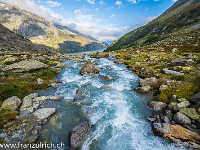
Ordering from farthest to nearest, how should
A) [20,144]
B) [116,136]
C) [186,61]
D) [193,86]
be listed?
[186,61]
[193,86]
[116,136]
[20,144]

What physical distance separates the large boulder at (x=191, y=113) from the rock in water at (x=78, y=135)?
10498 millimetres

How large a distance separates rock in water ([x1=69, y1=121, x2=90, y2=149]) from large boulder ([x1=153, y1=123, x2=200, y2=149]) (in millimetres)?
7085

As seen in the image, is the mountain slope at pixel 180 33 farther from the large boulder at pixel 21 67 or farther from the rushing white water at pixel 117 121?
the large boulder at pixel 21 67

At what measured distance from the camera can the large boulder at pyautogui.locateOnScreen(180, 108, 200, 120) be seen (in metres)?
9.02

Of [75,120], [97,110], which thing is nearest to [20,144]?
[75,120]

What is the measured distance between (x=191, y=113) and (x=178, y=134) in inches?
121

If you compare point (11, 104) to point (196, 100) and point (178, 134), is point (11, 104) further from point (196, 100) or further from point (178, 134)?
point (196, 100)

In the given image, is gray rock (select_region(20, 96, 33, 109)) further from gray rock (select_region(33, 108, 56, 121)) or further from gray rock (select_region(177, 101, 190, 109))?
gray rock (select_region(177, 101, 190, 109))

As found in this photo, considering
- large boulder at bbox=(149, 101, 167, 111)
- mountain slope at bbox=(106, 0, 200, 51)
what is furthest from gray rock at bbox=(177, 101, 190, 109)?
mountain slope at bbox=(106, 0, 200, 51)

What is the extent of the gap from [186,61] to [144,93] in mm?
17654

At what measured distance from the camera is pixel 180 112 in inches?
385

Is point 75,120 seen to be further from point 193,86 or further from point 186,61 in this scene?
point 186,61

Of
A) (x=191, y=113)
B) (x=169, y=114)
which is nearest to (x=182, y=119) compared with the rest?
(x=169, y=114)

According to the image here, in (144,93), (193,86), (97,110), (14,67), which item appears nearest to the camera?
(97,110)
